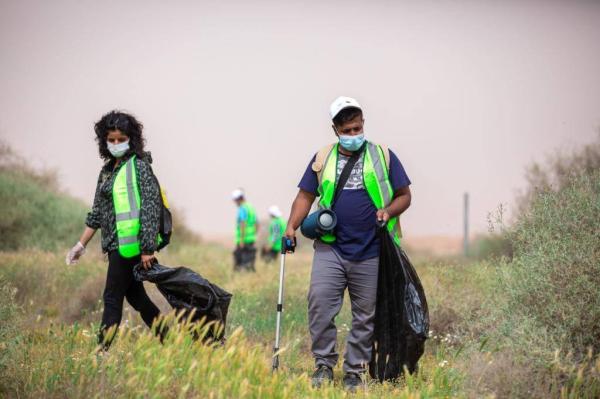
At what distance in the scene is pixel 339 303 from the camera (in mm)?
7484

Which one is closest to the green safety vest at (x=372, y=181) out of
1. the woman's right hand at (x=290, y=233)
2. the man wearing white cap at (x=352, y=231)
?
the man wearing white cap at (x=352, y=231)

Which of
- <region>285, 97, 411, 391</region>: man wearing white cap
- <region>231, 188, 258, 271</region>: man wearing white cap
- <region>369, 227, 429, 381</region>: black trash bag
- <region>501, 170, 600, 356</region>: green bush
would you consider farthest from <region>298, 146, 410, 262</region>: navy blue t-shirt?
<region>231, 188, 258, 271</region>: man wearing white cap

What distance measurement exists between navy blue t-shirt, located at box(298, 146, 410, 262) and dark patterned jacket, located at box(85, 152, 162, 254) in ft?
4.58

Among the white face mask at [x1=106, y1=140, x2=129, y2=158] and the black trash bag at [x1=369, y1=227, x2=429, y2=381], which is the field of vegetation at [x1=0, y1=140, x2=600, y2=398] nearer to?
the black trash bag at [x1=369, y1=227, x2=429, y2=381]

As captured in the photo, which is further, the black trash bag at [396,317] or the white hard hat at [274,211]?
the white hard hat at [274,211]

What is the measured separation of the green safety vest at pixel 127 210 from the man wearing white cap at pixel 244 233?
37.5ft

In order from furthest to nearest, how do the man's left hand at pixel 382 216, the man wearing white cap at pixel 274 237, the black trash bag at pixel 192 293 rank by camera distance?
the man wearing white cap at pixel 274 237 → the black trash bag at pixel 192 293 → the man's left hand at pixel 382 216

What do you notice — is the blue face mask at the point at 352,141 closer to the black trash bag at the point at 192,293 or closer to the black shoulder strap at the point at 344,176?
the black shoulder strap at the point at 344,176

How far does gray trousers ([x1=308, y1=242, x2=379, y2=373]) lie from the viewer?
24.2ft

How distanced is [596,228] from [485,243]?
2116 cm

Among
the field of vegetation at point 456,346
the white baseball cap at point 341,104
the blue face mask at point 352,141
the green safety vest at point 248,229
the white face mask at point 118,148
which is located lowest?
the field of vegetation at point 456,346

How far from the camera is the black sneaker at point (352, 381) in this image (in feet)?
23.6

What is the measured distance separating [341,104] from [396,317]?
168 cm

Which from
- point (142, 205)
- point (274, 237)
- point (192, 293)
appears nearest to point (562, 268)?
point (192, 293)
